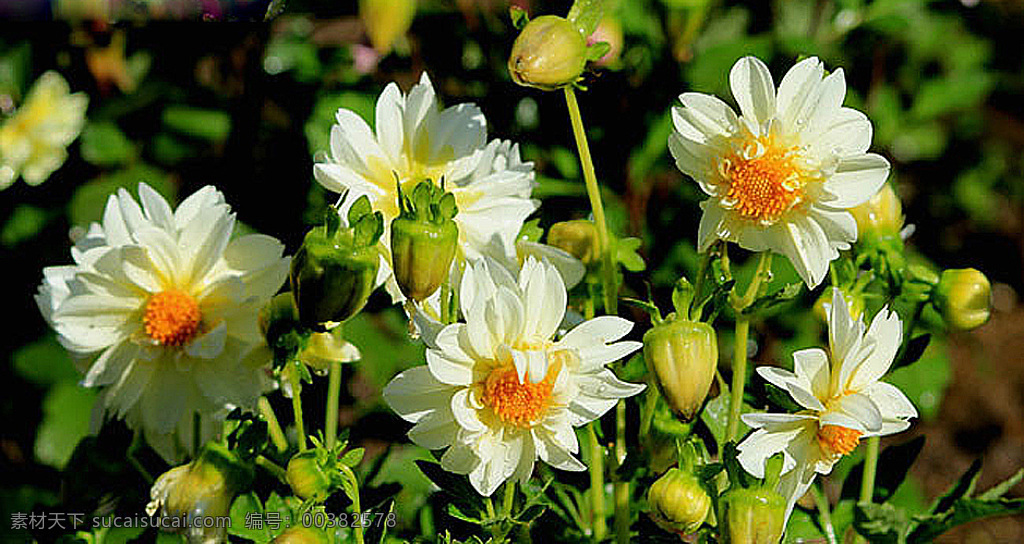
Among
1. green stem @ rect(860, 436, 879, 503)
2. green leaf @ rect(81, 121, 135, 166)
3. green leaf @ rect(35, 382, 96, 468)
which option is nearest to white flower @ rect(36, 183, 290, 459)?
green stem @ rect(860, 436, 879, 503)

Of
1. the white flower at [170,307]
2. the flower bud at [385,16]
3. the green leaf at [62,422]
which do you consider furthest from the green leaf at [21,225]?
the white flower at [170,307]

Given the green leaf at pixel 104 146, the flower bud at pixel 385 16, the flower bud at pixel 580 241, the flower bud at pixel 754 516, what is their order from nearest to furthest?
1. the flower bud at pixel 754 516
2. the flower bud at pixel 580 241
3. the flower bud at pixel 385 16
4. the green leaf at pixel 104 146

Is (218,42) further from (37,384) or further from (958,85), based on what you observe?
(958,85)

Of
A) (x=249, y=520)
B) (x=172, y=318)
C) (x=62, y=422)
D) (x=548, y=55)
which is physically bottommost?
(x=62, y=422)

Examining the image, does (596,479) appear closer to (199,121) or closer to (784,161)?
(784,161)

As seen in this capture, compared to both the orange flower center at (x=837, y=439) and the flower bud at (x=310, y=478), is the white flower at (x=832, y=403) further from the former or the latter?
the flower bud at (x=310, y=478)

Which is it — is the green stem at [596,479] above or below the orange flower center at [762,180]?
below

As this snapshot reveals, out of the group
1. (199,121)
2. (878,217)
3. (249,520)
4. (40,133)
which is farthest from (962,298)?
(40,133)
